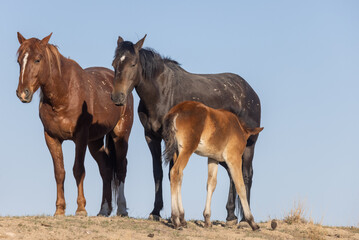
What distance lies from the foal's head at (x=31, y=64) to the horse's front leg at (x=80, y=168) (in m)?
1.32

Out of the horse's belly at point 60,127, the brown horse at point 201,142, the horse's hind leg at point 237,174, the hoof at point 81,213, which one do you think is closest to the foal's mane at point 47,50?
the horse's belly at point 60,127

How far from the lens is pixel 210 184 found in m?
10.9

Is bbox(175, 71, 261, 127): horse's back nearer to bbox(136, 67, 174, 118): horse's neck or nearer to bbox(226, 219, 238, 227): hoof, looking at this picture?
bbox(136, 67, 174, 118): horse's neck

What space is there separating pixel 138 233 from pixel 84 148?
2848 mm

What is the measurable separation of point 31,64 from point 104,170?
348cm

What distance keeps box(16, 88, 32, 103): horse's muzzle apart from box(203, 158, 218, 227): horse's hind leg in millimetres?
3472

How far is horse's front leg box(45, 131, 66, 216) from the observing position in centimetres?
1187

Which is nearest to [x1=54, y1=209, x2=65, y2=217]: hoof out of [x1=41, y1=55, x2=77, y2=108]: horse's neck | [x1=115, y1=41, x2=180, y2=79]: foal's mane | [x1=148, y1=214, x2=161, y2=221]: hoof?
[x1=148, y1=214, x2=161, y2=221]: hoof

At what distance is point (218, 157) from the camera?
10.8 m

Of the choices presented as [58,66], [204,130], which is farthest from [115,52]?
[204,130]

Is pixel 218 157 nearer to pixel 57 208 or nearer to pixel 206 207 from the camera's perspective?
pixel 206 207

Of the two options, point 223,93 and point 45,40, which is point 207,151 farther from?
point 45,40

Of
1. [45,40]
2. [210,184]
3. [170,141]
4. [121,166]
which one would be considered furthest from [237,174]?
[45,40]

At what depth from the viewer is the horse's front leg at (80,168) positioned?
12094mm
